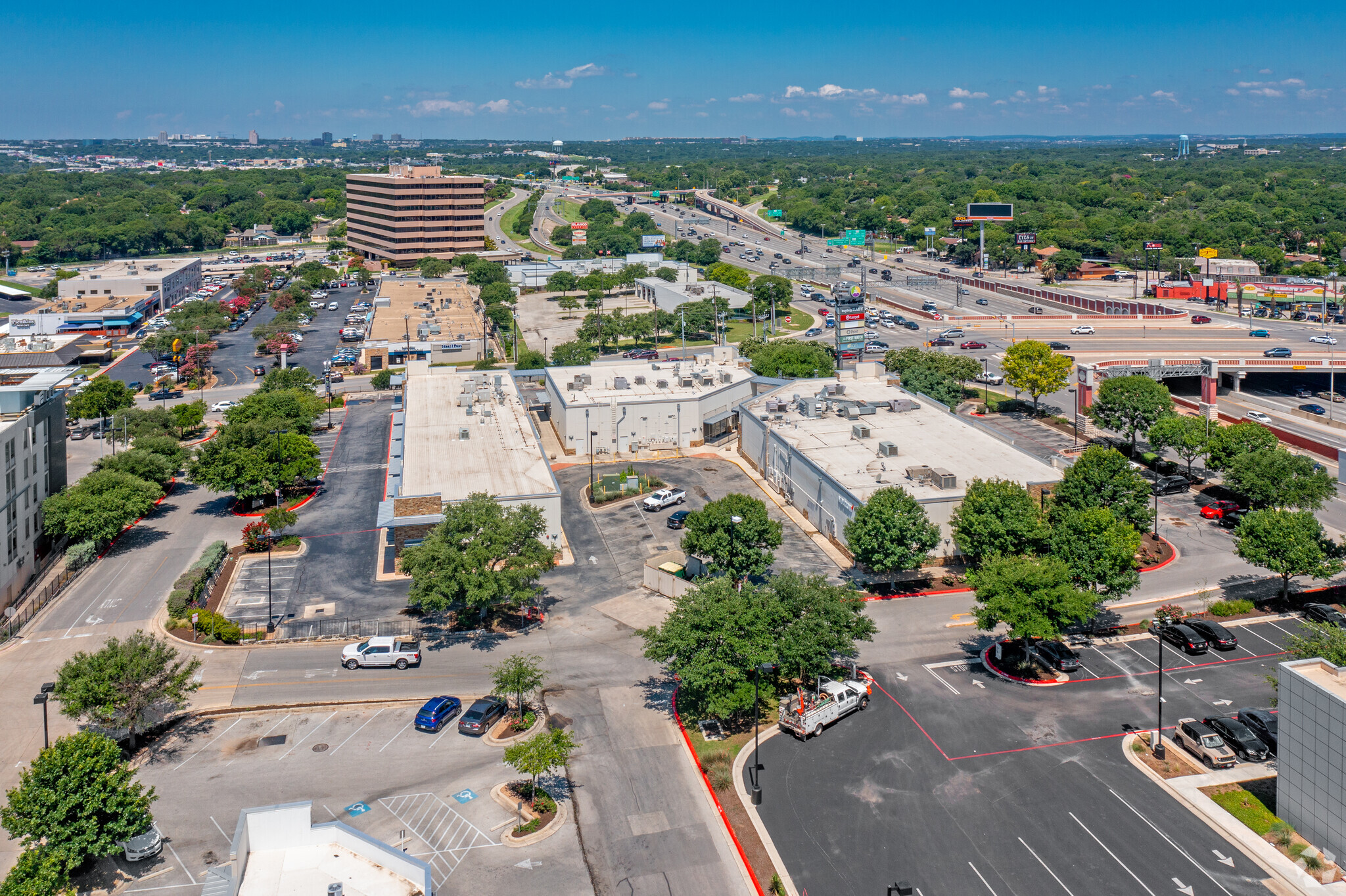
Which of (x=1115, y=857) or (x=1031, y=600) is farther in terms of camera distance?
(x=1031, y=600)

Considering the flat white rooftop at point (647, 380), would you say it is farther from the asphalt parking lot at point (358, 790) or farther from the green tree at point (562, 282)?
the green tree at point (562, 282)

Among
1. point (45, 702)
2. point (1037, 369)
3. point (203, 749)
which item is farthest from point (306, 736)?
point (1037, 369)

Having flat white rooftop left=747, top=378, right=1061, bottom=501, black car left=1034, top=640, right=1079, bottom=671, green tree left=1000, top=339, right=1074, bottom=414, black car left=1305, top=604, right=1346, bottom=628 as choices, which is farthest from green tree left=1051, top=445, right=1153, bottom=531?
green tree left=1000, top=339, right=1074, bottom=414

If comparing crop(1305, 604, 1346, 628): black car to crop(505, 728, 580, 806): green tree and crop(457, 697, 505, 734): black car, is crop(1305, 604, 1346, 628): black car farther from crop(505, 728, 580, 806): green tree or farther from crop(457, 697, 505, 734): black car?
crop(457, 697, 505, 734): black car

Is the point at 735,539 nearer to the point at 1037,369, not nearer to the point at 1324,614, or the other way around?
the point at 1324,614

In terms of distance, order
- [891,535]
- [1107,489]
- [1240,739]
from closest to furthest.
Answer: [1240,739], [891,535], [1107,489]

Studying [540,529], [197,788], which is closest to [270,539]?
[540,529]
